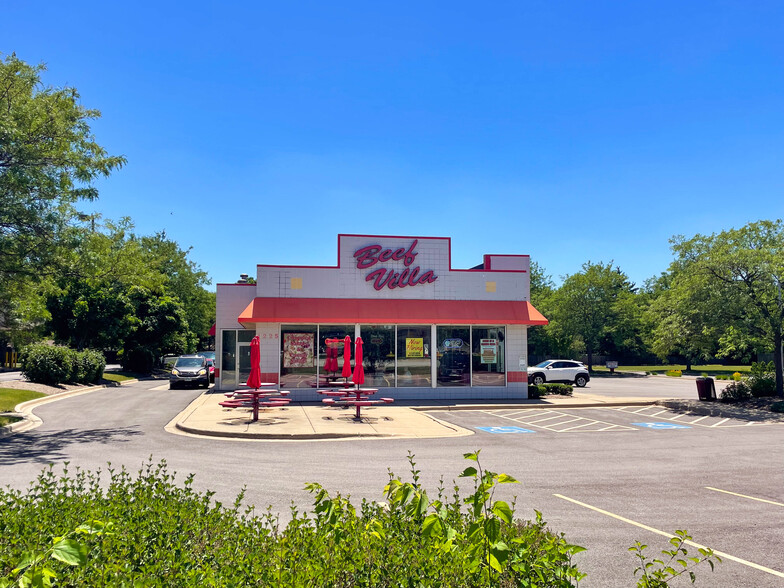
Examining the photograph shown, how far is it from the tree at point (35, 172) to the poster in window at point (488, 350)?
15480mm

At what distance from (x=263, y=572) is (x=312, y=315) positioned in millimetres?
18993

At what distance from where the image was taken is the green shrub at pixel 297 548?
125 inches

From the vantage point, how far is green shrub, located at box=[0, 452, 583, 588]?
3.19 m

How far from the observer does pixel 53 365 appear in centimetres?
2612

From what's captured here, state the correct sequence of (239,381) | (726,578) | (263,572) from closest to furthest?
(263,572)
(726,578)
(239,381)

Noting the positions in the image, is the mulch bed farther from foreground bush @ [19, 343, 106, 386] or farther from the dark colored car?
foreground bush @ [19, 343, 106, 386]

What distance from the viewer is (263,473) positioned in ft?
30.9

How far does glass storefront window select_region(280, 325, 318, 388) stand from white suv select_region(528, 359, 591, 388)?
15999 mm

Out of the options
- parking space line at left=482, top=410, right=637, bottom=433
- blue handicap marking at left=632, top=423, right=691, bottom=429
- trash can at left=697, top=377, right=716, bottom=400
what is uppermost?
trash can at left=697, top=377, right=716, bottom=400

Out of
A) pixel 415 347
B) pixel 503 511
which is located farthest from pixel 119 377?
pixel 503 511

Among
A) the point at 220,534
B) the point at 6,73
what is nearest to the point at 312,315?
the point at 6,73

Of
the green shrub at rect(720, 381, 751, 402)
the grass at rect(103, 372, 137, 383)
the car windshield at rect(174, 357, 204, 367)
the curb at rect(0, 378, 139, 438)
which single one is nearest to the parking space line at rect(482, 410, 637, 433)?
the green shrub at rect(720, 381, 751, 402)

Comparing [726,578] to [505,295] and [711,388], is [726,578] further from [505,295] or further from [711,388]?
[711,388]

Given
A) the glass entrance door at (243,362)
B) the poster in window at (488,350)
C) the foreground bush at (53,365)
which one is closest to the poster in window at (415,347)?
the poster in window at (488,350)
